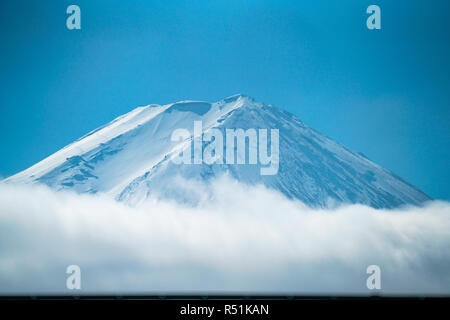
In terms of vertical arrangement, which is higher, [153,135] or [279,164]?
[153,135]

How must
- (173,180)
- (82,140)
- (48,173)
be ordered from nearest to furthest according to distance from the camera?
(173,180) < (48,173) < (82,140)

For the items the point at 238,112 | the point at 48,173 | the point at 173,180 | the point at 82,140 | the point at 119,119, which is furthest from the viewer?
the point at 119,119

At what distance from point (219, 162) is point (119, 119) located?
85.3ft
